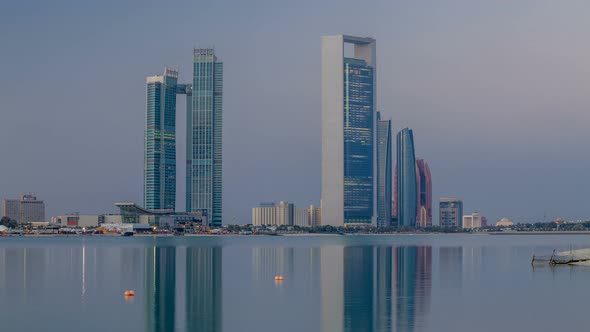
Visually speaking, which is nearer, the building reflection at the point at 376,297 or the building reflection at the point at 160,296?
the building reflection at the point at 376,297

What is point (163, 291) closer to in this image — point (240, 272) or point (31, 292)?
point (31, 292)

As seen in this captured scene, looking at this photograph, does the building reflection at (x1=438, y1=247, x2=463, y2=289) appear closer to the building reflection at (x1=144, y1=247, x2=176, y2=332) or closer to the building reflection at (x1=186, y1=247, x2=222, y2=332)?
the building reflection at (x1=186, y1=247, x2=222, y2=332)

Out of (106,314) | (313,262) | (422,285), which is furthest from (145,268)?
(106,314)

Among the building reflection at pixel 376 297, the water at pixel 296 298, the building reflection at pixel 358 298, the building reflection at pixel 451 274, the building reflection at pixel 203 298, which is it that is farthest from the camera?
the building reflection at pixel 451 274

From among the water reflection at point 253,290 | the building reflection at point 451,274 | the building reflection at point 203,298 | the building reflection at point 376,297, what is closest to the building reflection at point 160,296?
the water reflection at point 253,290

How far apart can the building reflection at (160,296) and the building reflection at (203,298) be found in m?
1.25

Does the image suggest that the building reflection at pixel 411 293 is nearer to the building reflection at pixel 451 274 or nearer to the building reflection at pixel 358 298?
the building reflection at pixel 451 274

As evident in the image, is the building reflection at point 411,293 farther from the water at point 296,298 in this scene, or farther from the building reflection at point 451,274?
the building reflection at point 451,274

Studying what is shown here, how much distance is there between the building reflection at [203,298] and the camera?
5362 cm

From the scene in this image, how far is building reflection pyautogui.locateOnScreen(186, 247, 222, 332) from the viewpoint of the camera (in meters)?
53.6

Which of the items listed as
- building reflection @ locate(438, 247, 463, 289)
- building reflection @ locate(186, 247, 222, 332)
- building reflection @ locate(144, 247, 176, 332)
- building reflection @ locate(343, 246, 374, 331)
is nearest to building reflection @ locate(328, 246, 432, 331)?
building reflection @ locate(343, 246, 374, 331)

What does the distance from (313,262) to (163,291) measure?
49.5 m

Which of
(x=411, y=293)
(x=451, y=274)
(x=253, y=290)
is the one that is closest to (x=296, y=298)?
(x=253, y=290)

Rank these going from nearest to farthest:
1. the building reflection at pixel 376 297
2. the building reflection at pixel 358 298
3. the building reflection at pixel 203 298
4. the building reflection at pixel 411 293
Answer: the building reflection at pixel 358 298, the building reflection at pixel 376 297, the building reflection at pixel 203 298, the building reflection at pixel 411 293
